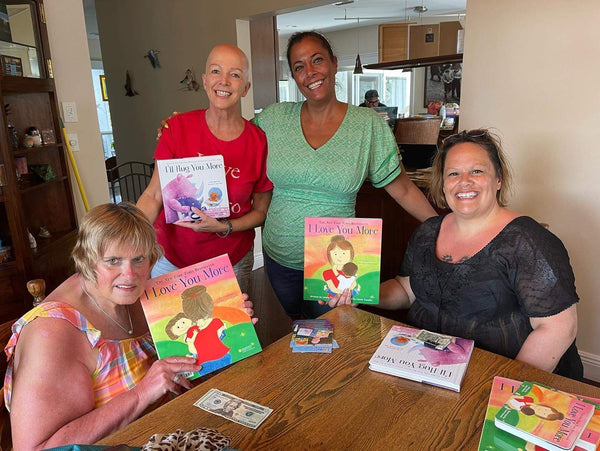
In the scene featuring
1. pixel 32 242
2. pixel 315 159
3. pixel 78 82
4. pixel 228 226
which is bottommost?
pixel 32 242

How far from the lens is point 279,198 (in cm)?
177

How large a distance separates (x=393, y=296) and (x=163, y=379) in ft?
2.68

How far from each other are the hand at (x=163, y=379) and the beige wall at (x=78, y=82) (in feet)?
8.37

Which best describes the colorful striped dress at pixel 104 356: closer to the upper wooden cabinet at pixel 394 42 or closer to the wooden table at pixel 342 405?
the wooden table at pixel 342 405

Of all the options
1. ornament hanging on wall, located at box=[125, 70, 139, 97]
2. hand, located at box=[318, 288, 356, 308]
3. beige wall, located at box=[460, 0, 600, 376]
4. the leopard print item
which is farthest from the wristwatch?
ornament hanging on wall, located at box=[125, 70, 139, 97]

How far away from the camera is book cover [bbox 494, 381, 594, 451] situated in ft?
2.78

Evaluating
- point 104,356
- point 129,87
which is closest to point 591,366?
point 104,356

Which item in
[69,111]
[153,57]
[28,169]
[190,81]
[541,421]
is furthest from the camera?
[153,57]

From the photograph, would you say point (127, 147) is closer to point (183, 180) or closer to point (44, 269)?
point (44, 269)

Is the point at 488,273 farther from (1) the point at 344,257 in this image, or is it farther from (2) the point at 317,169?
(2) the point at 317,169

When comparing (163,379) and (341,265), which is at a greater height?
(341,265)

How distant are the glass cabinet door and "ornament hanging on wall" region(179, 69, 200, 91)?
171 cm

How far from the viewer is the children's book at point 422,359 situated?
1.08 metres

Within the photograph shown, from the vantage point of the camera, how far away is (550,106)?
86.5 inches
